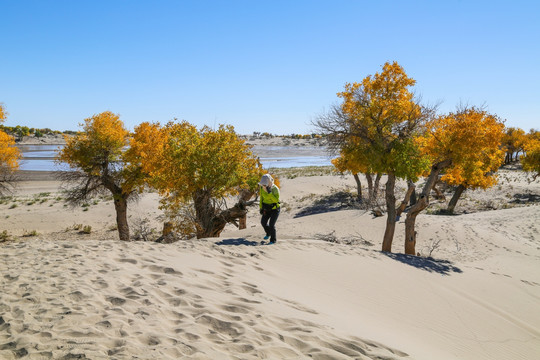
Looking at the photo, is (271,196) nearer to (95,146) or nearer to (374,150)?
(374,150)

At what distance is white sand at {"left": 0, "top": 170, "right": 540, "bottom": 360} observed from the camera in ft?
13.2

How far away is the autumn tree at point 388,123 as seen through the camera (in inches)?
469

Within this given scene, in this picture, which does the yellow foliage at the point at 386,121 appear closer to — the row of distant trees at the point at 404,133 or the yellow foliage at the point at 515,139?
the row of distant trees at the point at 404,133

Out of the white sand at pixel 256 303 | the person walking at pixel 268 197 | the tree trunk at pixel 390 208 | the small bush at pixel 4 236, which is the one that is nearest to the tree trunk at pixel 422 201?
the tree trunk at pixel 390 208

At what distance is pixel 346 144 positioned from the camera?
43.6ft

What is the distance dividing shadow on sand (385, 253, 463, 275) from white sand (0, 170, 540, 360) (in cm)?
6

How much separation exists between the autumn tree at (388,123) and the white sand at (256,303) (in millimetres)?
3187

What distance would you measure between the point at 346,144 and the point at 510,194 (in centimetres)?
2408

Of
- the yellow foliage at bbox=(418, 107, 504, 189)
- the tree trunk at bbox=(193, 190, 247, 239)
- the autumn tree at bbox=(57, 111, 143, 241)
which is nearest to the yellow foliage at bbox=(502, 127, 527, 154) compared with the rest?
the yellow foliage at bbox=(418, 107, 504, 189)

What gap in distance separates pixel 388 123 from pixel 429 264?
16.4 ft

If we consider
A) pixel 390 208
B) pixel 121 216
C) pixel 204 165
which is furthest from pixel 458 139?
pixel 121 216

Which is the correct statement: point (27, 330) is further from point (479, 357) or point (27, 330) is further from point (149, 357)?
point (479, 357)

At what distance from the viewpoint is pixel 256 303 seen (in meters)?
5.46

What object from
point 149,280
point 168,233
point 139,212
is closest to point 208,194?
point 168,233
